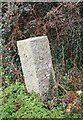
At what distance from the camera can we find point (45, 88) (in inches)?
150

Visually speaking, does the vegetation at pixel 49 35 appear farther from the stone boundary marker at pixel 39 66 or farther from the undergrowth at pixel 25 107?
the stone boundary marker at pixel 39 66

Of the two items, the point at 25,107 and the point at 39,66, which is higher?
the point at 39,66

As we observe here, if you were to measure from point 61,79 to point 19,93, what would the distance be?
0.53 meters

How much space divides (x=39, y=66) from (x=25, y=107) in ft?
1.46

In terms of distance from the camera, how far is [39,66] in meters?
3.79

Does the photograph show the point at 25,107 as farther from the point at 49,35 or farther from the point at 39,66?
the point at 49,35

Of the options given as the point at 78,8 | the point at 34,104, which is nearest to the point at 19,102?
the point at 34,104

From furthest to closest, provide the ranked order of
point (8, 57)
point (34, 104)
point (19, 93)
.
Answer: point (8, 57) < point (19, 93) < point (34, 104)

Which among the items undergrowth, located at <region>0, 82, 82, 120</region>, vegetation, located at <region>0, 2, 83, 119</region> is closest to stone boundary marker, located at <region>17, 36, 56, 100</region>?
undergrowth, located at <region>0, 82, 82, 120</region>

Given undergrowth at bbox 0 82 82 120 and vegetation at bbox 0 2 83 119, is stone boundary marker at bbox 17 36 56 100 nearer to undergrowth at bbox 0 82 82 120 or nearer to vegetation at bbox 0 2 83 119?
undergrowth at bbox 0 82 82 120

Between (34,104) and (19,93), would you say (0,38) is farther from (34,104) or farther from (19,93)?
(34,104)

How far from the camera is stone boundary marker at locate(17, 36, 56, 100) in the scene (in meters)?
3.78

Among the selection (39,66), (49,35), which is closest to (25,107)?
(39,66)

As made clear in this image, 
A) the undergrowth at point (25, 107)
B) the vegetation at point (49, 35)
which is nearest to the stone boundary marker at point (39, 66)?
the undergrowth at point (25, 107)
